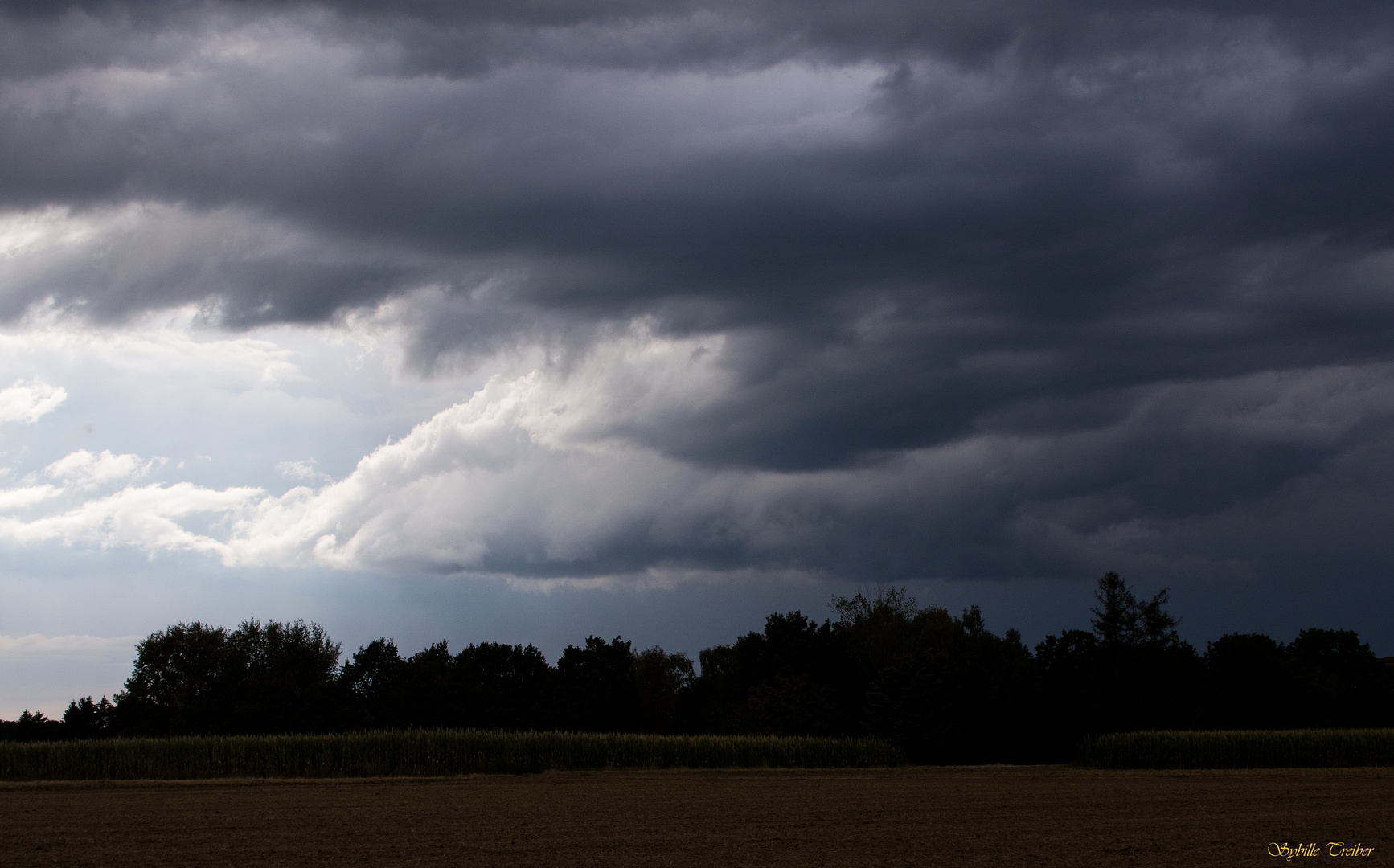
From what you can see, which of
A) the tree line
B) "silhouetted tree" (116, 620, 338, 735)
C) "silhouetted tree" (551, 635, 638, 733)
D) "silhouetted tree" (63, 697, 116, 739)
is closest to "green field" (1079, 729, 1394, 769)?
the tree line

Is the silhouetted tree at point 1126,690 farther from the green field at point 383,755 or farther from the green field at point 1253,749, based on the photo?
the green field at point 383,755

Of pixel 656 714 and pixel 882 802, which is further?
pixel 656 714

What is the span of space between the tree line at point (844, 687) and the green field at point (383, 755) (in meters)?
19.9

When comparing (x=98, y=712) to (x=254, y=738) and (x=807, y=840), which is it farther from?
(x=807, y=840)

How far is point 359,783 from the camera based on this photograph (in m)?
41.0

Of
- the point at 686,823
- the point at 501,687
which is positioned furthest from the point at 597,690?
the point at 686,823

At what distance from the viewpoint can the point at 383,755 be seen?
4669 cm

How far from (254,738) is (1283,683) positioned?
6804 cm

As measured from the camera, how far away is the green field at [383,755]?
4394 centimetres

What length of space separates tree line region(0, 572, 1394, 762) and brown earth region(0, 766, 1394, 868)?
31.8 metres

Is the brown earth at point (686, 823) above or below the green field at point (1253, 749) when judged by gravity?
above

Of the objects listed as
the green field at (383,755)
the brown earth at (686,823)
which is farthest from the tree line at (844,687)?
the brown earth at (686,823)

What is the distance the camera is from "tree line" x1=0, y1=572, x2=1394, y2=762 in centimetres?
7244

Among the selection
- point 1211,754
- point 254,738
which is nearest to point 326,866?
point 254,738
